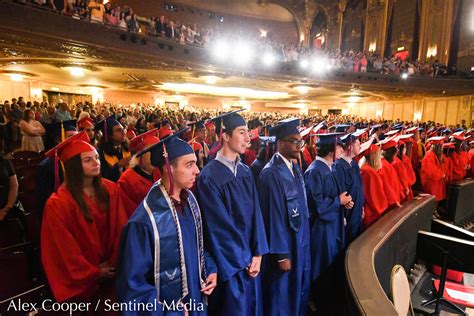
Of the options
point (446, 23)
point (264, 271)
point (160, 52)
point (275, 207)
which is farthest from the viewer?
point (446, 23)

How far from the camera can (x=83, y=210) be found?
2076 millimetres

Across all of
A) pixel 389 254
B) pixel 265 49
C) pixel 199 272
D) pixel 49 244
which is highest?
pixel 265 49

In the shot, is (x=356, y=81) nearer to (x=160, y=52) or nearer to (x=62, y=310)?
(x=160, y=52)

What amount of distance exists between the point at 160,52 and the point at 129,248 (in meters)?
12.8

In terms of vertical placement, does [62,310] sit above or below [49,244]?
below

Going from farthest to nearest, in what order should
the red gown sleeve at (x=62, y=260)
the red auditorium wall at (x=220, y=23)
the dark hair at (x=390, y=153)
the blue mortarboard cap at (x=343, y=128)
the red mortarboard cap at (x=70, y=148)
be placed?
the red auditorium wall at (x=220, y=23), the blue mortarboard cap at (x=343, y=128), the dark hair at (x=390, y=153), the red mortarboard cap at (x=70, y=148), the red gown sleeve at (x=62, y=260)

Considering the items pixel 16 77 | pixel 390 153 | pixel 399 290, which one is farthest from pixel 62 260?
pixel 16 77

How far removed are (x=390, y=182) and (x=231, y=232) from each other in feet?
9.96

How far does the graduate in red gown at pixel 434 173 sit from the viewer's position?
575 cm

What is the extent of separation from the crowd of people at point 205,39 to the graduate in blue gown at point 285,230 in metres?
10.4

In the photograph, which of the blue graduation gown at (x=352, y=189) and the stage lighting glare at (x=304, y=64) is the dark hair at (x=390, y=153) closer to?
the blue graduation gown at (x=352, y=189)

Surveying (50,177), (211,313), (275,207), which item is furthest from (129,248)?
(50,177)

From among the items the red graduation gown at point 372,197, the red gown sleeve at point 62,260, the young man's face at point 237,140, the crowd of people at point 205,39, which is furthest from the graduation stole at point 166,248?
the crowd of people at point 205,39

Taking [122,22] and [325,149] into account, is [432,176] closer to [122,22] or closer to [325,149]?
[325,149]
